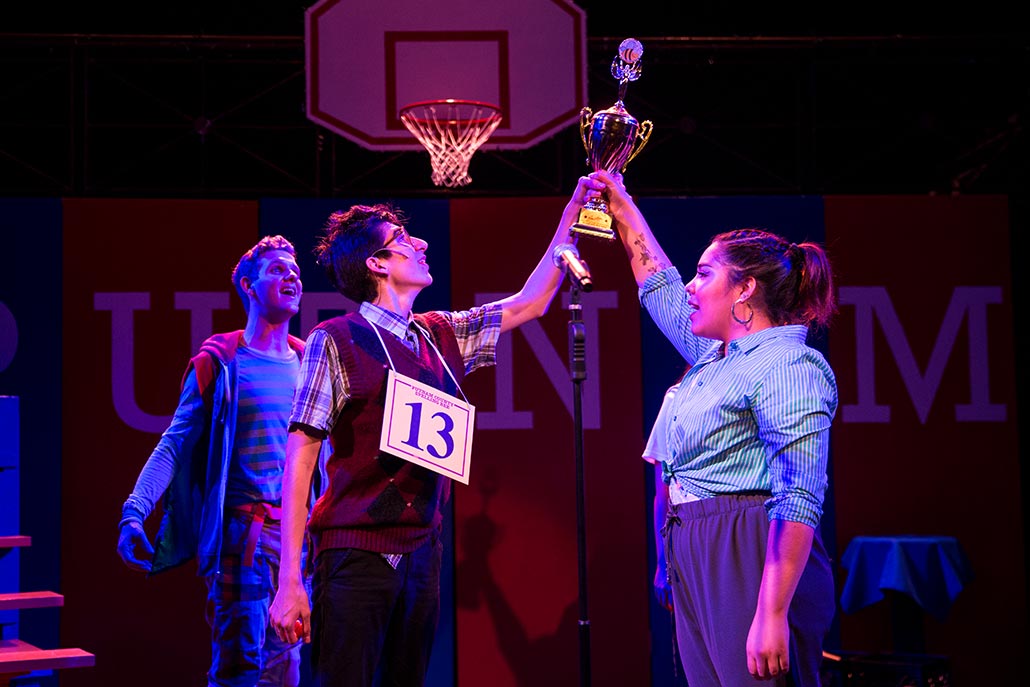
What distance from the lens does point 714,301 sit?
2.60 m

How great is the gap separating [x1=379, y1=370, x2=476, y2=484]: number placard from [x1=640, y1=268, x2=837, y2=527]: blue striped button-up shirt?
21.7 inches

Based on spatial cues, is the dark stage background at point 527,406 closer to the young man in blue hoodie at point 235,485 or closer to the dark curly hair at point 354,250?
the young man in blue hoodie at point 235,485

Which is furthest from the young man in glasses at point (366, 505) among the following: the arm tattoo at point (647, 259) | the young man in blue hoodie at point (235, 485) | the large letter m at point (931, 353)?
the large letter m at point (931, 353)

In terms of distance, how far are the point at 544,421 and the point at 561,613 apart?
2.88 feet

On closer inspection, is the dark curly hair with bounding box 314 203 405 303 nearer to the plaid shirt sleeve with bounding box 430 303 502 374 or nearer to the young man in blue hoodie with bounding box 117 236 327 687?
the plaid shirt sleeve with bounding box 430 303 502 374

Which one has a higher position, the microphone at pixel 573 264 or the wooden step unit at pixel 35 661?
the microphone at pixel 573 264

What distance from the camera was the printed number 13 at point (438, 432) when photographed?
107 inches

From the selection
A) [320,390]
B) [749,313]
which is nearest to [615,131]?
[749,313]

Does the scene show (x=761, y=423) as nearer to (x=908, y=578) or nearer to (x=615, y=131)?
(x=615, y=131)

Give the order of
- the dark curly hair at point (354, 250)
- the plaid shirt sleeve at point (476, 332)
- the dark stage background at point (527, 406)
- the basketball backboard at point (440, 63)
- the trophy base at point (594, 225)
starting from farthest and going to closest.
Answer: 1. the basketball backboard at point (440, 63)
2. the dark stage background at point (527, 406)
3. the plaid shirt sleeve at point (476, 332)
4. the dark curly hair at point (354, 250)
5. the trophy base at point (594, 225)

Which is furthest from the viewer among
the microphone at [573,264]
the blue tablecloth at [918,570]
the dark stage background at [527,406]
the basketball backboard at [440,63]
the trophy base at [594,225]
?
the basketball backboard at [440,63]

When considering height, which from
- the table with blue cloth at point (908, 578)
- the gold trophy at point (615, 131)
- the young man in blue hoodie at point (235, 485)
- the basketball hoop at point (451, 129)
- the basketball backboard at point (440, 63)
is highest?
the basketball backboard at point (440, 63)

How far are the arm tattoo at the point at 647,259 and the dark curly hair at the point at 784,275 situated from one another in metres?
0.38

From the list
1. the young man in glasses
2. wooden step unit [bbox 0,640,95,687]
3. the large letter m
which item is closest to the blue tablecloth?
the large letter m
